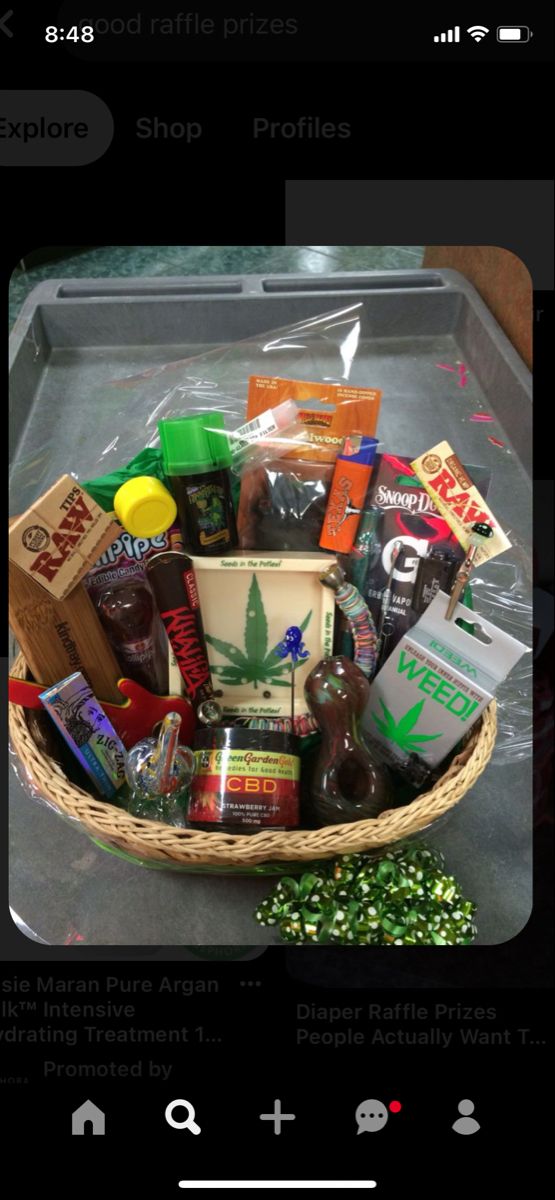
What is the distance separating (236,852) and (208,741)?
110 mm

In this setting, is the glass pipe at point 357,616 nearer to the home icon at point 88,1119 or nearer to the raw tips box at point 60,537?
the raw tips box at point 60,537

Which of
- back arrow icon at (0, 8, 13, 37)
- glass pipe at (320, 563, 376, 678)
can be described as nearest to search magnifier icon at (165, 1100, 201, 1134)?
glass pipe at (320, 563, 376, 678)

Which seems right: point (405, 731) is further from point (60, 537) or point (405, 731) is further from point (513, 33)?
point (513, 33)

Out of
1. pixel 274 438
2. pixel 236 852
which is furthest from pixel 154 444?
pixel 236 852

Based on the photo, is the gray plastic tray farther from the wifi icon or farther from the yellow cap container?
the wifi icon

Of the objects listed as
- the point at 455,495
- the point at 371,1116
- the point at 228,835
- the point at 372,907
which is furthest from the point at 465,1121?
the point at 455,495

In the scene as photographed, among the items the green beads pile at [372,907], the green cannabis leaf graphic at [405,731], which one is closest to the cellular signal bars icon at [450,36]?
the green cannabis leaf graphic at [405,731]

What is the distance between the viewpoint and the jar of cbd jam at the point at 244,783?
769 mm

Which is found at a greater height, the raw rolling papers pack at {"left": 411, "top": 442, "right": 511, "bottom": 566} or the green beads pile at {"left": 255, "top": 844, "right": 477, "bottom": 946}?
the raw rolling papers pack at {"left": 411, "top": 442, "right": 511, "bottom": 566}

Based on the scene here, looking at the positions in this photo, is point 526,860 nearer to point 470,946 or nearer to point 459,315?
point 470,946

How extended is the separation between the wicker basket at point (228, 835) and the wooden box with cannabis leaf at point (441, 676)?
5cm

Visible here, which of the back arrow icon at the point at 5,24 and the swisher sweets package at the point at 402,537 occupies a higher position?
the back arrow icon at the point at 5,24

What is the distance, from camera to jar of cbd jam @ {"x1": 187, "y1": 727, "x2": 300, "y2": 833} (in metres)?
0.77

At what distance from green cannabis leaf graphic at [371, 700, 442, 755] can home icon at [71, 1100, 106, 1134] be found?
428 mm
